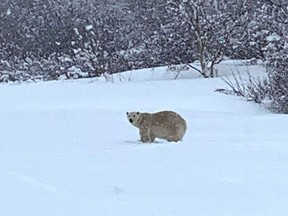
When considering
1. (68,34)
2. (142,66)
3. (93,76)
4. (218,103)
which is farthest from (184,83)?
(68,34)

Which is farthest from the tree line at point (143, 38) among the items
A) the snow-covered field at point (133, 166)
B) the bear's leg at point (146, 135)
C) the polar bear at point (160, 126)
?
the bear's leg at point (146, 135)

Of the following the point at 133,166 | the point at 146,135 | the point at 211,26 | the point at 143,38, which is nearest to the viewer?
the point at 133,166

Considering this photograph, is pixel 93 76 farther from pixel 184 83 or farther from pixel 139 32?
pixel 139 32

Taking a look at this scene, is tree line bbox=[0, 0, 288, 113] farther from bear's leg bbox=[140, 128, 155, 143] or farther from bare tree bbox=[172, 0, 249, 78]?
bear's leg bbox=[140, 128, 155, 143]

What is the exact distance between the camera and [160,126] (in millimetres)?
6598

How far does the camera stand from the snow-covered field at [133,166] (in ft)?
12.9

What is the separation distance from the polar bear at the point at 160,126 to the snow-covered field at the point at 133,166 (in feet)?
0.34

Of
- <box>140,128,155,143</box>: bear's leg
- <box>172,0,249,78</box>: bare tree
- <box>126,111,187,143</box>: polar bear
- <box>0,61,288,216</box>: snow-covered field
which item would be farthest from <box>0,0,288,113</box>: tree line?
<box>140,128,155,143</box>: bear's leg

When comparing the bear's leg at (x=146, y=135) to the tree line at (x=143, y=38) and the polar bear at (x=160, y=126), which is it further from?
the tree line at (x=143, y=38)

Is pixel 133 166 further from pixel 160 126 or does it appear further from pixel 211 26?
pixel 211 26

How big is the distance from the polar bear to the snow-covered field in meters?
0.10

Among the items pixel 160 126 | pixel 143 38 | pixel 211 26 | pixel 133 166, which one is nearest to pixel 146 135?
pixel 160 126

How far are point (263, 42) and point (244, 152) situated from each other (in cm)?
1258

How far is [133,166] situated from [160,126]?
1552 millimetres
